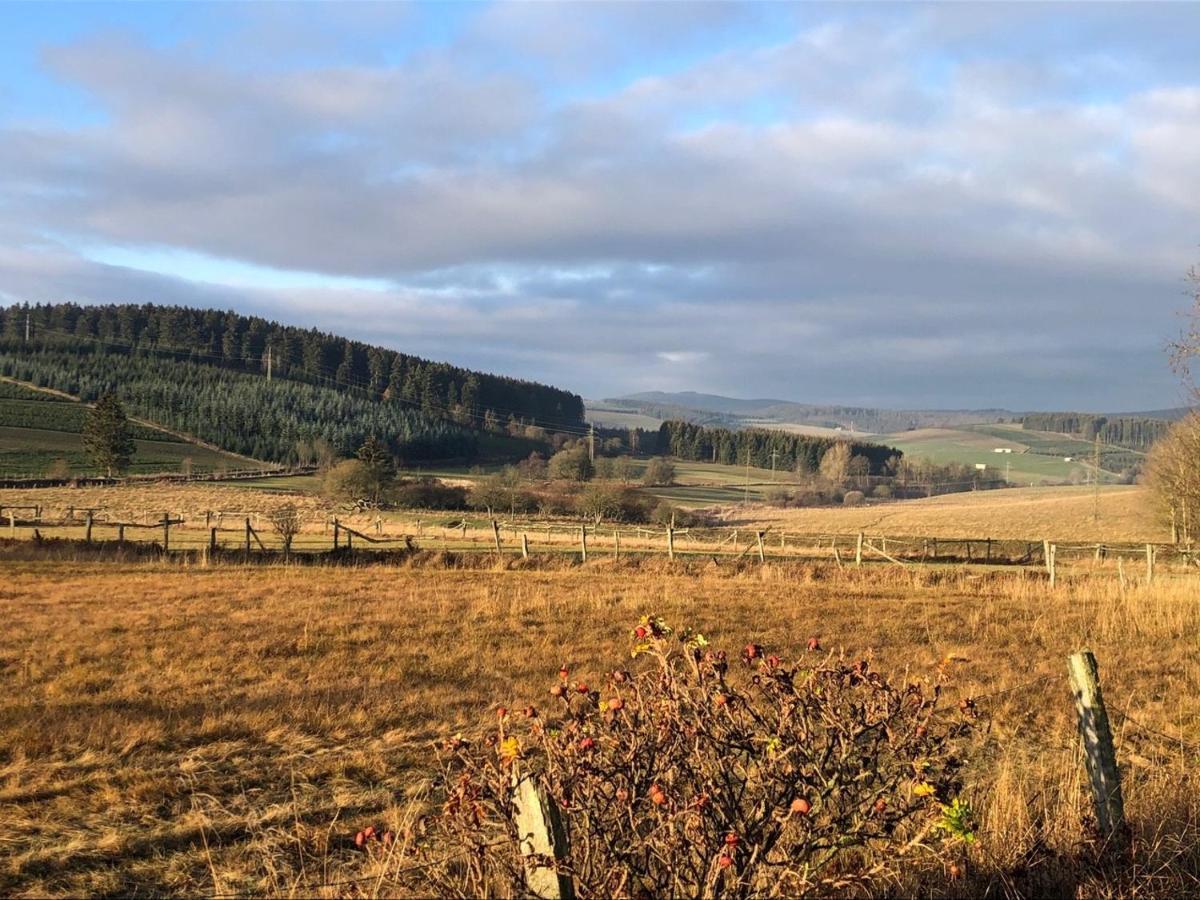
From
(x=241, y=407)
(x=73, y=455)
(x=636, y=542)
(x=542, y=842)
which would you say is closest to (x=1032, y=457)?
(x=241, y=407)

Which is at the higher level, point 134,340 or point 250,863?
point 134,340

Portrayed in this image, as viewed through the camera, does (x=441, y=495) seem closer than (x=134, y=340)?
Yes

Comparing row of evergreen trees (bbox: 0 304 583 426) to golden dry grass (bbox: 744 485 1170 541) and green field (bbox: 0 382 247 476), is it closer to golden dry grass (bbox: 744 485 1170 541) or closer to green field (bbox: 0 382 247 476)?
green field (bbox: 0 382 247 476)

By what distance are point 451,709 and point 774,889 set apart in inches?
239

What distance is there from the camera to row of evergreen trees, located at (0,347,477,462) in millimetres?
108062

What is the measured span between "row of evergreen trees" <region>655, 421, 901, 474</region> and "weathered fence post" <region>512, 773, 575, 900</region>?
127064 mm

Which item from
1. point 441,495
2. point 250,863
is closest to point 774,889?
point 250,863

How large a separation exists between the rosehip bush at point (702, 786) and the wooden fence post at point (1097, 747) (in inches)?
55.8

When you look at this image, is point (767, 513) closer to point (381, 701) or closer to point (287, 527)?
point (287, 527)

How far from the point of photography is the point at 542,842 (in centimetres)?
287

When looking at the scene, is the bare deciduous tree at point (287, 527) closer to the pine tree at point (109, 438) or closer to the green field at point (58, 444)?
the pine tree at point (109, 438)

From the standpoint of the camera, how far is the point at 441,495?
68.4m

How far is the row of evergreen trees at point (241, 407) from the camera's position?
108m

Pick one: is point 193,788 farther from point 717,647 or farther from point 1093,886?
point 717,647
